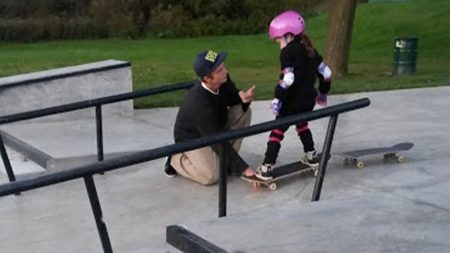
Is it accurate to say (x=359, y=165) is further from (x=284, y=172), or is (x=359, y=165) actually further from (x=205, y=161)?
(x=205, y=161)

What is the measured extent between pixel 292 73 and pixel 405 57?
10.7m

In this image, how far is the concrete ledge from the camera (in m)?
10.5

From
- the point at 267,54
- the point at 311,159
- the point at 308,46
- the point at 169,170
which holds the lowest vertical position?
the point at 267,54

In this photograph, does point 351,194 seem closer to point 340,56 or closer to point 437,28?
point 340,56

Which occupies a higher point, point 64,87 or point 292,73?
point 292,73

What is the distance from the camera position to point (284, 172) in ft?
22.9

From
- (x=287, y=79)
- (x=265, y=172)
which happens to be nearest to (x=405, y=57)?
(x=265, y=172)

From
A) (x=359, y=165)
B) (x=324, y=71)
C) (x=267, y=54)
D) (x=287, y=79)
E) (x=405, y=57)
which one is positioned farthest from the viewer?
(x=267, y=54)

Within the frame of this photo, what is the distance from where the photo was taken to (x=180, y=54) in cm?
2880

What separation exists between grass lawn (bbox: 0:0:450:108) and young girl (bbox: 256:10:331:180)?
5292 millimetres

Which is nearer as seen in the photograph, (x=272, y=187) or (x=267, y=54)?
(x=272, y=187)

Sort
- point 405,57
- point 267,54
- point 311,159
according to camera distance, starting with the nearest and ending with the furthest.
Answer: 1. point 311,159
2. point 405,57
3. point 267,54

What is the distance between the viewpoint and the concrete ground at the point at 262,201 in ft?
16.1

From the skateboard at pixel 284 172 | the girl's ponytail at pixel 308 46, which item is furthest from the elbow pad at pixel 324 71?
the skateboard at pixel 284 172
